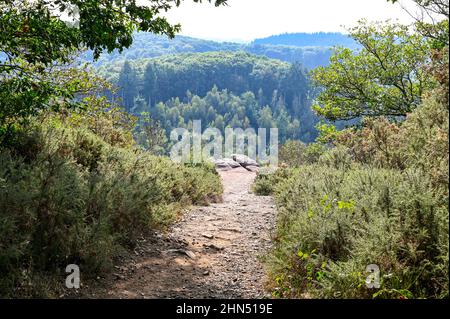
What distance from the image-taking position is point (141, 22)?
8008mm

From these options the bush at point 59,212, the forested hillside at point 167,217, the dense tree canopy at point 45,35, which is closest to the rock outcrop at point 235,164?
the forested hillside at point 167,217

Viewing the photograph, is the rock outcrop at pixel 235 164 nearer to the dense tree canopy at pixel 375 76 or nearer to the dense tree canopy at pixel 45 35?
the dense tree canopy at pixel 375 76

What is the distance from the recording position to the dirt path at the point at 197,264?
5.45m

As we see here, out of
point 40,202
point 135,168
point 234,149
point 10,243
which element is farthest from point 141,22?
point 234,149

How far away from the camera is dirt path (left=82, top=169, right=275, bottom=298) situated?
5448 millimetres

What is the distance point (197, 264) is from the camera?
6.75m

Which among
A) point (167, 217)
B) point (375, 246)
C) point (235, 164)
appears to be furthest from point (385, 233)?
point (235, 164)

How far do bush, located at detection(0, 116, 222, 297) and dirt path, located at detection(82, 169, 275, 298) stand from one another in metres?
0.43

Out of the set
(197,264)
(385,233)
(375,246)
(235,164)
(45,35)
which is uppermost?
(45,35)

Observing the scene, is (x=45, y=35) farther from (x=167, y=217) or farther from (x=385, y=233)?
(x=385, y=233)

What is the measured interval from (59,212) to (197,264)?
2628mm

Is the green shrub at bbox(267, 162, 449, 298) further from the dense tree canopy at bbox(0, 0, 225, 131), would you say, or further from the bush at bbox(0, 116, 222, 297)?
the dense tree canopy at bbox(0, 0, 225, 131)

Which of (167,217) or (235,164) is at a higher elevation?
(167,217)

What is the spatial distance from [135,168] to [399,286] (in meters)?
6.76
